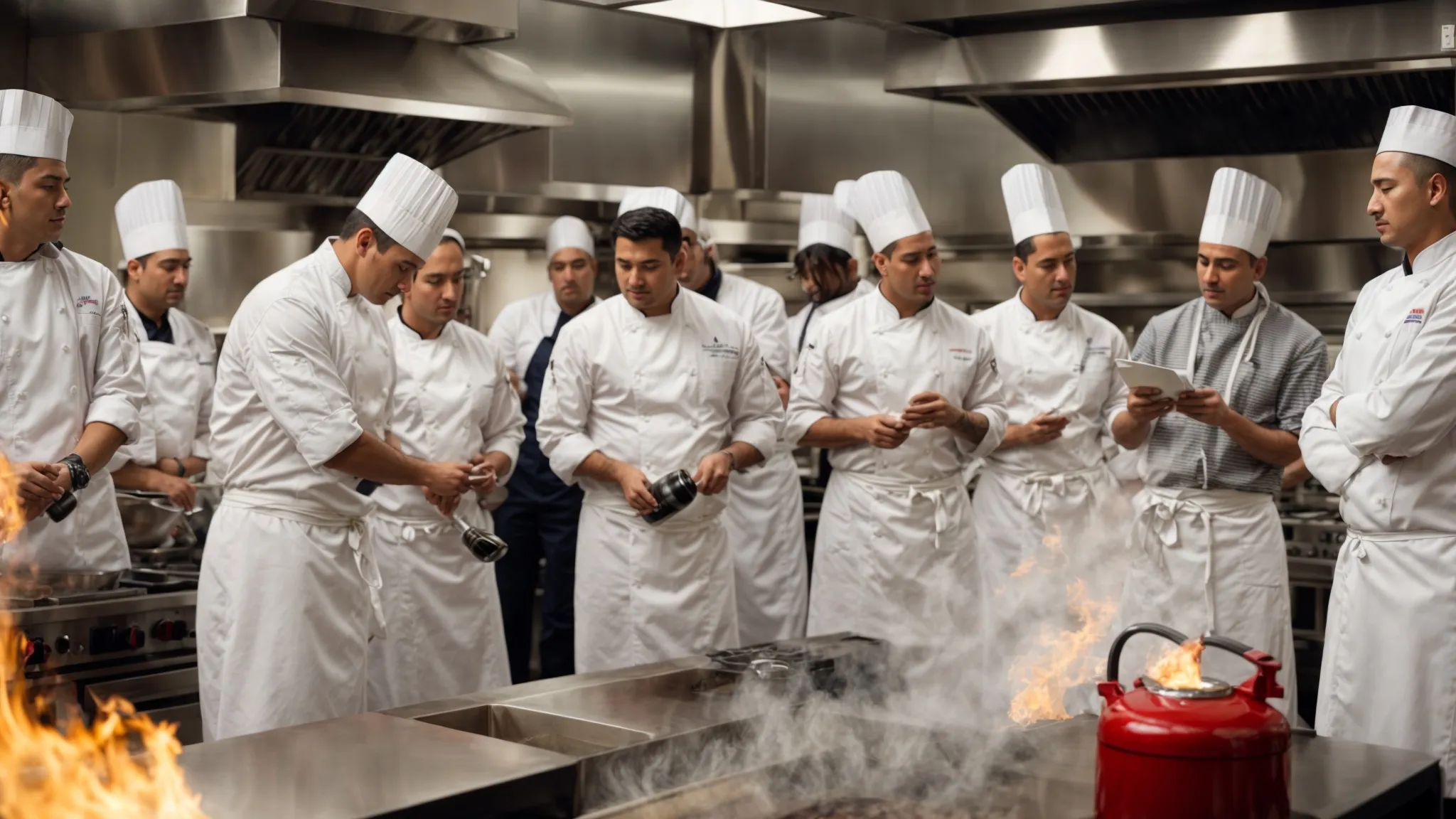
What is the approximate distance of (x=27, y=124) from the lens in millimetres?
3008

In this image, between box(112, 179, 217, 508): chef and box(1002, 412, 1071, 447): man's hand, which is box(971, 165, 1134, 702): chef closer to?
box(1002, 412, 1071, 447): man's hand

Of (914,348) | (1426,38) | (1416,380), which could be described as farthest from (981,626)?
(1426,38)

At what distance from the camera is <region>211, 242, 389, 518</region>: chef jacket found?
285 centimetres

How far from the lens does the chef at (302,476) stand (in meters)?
2.88

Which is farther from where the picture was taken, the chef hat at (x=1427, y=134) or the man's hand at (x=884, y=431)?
the man's hand at (x=884, y=431)

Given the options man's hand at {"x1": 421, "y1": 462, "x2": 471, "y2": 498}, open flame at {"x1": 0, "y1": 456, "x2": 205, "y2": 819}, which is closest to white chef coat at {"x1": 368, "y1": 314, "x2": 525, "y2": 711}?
man's hand at {"x1": 421, "y1": 462, "x2": 471, "y2": 498}

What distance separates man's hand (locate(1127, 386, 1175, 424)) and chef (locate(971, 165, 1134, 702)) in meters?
0.79

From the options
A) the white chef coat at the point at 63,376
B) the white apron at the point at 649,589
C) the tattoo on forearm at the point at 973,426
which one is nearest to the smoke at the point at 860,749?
the white apron at the point at 649,589

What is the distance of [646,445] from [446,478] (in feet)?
2.17

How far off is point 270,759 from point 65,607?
1.45m

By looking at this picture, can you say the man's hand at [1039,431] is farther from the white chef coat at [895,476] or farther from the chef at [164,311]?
the chef at [164,311]

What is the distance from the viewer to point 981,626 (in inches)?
162

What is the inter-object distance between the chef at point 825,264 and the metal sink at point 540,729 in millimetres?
3009

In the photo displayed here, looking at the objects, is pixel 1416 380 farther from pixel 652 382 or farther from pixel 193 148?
pixel 193 148
